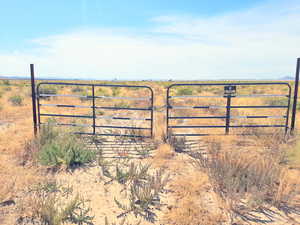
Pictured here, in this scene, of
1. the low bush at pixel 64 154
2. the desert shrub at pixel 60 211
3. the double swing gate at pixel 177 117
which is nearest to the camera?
the desert shrub at pixel 60 211

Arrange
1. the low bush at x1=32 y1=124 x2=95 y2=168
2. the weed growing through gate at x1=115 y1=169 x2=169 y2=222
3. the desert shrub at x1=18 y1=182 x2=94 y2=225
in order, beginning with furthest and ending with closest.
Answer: the low bush at x1=32 y1=124 x2=95 y2=168, the weed growing through gate at x1=115 y1=169 x2=169 y2=222, the desert shrub at x1=18 y1=182 x2=94 y2=225

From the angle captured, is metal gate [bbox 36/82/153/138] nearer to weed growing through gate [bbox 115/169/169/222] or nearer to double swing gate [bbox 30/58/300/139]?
double swing gate [bbox 30/58/300/139]

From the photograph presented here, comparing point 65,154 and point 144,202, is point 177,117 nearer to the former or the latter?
point 65,154

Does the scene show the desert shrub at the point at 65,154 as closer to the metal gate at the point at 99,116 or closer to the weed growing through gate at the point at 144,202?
the metal gate at the point at 99,116

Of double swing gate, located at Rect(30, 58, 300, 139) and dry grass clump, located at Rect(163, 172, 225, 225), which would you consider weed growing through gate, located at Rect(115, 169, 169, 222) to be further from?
double swing gate, located at Rect(30, 58, 300, 139)

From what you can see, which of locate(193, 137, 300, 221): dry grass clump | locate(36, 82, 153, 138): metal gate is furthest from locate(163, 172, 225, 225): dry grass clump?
locate(36, 82, 153, 138): metal gate

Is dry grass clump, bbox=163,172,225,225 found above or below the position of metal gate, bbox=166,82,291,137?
→ below

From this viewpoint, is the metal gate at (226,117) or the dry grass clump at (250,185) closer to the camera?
the dry grass clump at (250,185)

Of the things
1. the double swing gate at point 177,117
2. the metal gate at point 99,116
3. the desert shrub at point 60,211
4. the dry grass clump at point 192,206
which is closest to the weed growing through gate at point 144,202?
the dry grass clump at point 192,206

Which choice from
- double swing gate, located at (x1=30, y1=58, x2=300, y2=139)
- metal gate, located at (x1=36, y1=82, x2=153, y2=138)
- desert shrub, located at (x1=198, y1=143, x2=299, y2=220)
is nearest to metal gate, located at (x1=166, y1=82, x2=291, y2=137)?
double swing gate, located at (x1=30, y1=58, x2=300, y2=139)

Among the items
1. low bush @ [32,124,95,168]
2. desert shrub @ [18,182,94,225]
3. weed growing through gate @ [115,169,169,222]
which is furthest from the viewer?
low bush @ [32,124,95,168]

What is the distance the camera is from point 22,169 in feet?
14.8

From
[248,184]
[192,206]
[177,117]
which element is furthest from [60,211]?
[177,117]

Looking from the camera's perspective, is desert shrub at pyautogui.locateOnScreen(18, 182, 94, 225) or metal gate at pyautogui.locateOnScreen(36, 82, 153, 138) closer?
desert shrub at pyautogui.locateOnScreen(18, 182, 94, 225)
